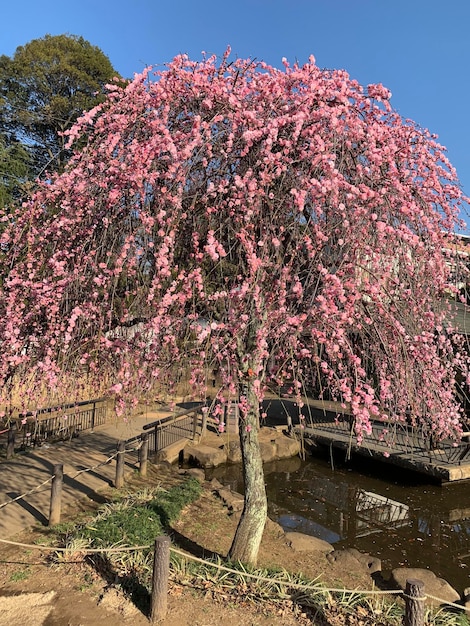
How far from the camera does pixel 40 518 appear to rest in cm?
709

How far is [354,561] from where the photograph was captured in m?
6.70

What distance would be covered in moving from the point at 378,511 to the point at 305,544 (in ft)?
14.6

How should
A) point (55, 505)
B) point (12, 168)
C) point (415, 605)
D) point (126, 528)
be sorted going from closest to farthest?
point (415, 605), point (126, 528), point (55, 505), point (12, 168)

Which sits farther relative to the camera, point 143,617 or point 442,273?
point 442,273

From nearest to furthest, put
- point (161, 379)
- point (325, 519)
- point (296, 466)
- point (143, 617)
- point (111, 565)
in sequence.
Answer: point (143, 617) → point (161, 379) → point (111, 565) → point (325, 519) → point (296, 466)

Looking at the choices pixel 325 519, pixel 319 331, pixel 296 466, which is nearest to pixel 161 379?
pixel 319 331

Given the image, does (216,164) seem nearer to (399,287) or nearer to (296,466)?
(399,287)

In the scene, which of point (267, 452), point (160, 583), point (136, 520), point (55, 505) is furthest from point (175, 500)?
point (267, 452)

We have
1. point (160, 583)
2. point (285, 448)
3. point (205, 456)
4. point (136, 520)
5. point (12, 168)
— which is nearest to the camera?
point (160, 583)

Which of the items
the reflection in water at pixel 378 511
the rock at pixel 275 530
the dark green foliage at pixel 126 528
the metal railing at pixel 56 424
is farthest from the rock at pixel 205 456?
the dark green foliage at pixel 126 528

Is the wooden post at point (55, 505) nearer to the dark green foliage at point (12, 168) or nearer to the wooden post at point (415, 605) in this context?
the wooden post at point (415, 605)

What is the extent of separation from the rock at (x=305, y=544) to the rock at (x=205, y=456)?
6.02 meters

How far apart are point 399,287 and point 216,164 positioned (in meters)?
2.31

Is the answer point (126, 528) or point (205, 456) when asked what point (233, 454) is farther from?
point (126, 528)
